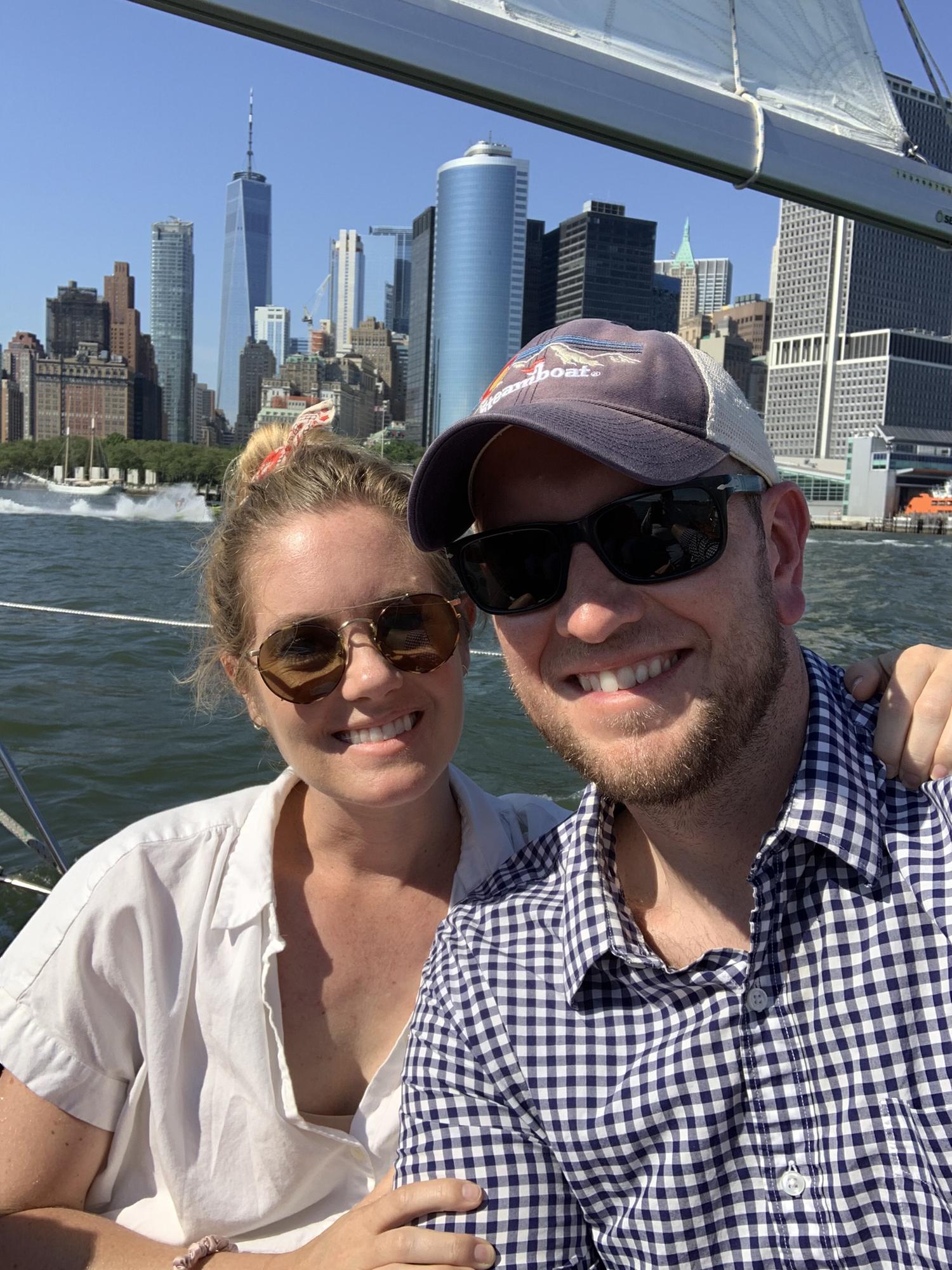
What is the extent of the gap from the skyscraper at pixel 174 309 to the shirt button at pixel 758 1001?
146573mm

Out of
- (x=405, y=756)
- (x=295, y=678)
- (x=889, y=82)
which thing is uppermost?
(x=889, y=82)

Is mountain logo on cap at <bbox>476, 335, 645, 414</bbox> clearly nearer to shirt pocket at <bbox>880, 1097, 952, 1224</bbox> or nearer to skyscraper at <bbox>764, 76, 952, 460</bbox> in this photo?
shirt pocket at <bbox>880, 1097, 952, 1224</bbox>

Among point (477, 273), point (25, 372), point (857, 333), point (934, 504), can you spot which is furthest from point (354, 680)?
point (25, 372)

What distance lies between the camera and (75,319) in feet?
416

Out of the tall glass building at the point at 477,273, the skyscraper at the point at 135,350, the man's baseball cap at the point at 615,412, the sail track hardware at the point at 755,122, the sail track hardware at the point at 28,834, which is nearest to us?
the man's baseball cap at the point at 615,412

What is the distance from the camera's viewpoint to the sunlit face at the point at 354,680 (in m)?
1.72

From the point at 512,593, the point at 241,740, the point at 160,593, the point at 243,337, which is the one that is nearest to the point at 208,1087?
the point at 512,593

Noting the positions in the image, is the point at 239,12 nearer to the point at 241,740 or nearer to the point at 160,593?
the point at 241,740

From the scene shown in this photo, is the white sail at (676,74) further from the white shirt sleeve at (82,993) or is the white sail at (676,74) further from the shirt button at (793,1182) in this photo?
the shirt button at (793,1182)

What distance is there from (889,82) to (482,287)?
10767 cm

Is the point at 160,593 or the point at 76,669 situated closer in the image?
the point at 76,669

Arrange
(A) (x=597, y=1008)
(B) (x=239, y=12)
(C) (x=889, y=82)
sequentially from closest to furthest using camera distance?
(A) (x=597, y=1008) < (B) (x=239, y=12) < (C) (x=889, y=82)

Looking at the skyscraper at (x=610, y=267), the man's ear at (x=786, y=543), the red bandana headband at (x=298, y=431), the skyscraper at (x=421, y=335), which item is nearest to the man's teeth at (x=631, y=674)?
the man's ear at (x=786, y=543)

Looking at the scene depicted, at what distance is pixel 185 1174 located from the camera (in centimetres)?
162
